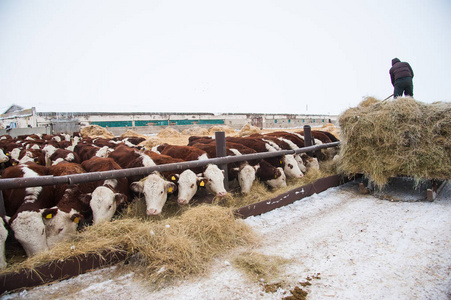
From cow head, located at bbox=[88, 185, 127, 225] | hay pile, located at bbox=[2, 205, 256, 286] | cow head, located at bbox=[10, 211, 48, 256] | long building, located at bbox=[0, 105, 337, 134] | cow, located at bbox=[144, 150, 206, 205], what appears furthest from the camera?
long building, located at bbox=[0, 105, 337, 134]

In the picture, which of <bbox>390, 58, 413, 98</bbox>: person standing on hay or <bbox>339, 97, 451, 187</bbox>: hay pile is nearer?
<bbox>339, 97, 451, 187</bbox>: hay pile

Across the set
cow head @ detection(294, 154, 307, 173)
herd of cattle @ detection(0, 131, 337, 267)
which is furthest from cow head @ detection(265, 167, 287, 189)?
cow head @ detection(294, 154, 307, 173)

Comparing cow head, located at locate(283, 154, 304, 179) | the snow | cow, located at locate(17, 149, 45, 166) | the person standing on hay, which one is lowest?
the snow

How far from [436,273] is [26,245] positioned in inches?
179

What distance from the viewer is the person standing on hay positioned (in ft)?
22.7

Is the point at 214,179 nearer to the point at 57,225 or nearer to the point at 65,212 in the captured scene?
the point at 65,212

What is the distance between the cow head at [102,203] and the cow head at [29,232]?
2.11 feet

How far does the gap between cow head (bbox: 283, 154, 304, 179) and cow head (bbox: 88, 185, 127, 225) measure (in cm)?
416

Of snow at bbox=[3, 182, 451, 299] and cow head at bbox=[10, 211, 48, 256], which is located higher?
cow head at bbox=[10, 211, 48, 256]

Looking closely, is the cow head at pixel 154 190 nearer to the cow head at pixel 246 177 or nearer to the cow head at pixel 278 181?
the cow head at pixel 246 177

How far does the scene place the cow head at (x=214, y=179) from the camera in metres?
4.88

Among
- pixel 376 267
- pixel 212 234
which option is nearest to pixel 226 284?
pixel 212 234

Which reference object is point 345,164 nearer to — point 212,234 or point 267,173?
point 267,173

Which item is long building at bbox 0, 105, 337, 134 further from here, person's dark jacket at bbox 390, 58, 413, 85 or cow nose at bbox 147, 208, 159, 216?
cow nose at bbox 147, 208, 159, 216
